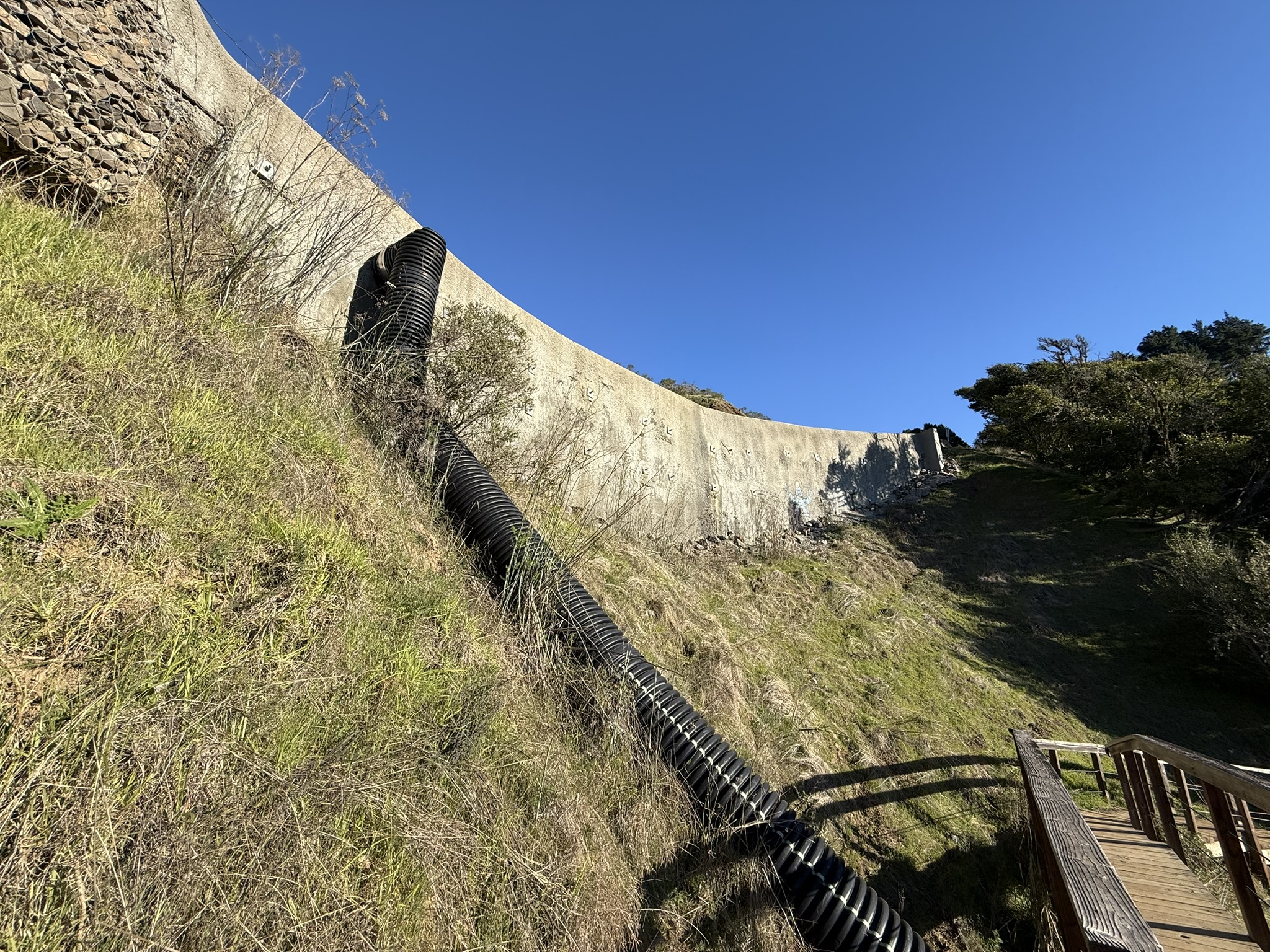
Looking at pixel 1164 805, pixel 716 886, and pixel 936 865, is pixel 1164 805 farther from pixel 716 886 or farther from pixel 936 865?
pixel 716 886

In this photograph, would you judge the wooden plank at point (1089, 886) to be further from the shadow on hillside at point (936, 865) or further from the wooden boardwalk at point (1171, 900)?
the shadow on hillside at point (936, 865)

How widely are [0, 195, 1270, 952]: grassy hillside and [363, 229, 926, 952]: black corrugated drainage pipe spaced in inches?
5.4

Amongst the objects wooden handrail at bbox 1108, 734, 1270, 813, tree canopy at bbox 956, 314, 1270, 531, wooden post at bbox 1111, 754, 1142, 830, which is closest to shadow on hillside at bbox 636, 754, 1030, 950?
wooden post at bbox 1111, 754, 1142, 830

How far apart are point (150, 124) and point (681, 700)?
14.7 feet

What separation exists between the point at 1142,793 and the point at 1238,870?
1.29 meters

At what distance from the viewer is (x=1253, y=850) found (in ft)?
9.71

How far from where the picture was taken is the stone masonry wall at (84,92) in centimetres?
225

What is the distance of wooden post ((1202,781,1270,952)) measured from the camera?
1894 millimetres

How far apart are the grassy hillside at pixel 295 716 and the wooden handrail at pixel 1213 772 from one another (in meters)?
1.36

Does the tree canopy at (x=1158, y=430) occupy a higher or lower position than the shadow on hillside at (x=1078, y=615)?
higher

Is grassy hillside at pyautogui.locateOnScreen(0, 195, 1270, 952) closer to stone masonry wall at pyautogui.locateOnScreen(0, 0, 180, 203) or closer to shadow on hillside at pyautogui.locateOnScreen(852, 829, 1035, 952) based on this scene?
shadow on hillside at pyautogui.locateOnScreen(852, 829, 1035, 952)

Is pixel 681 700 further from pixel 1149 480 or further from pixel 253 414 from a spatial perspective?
pixel 1149 480

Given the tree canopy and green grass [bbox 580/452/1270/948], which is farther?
the tree canopy

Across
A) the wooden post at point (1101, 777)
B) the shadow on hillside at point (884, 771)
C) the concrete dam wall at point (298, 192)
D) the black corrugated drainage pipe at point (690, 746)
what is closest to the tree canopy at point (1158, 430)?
the concrete dam wall at point (298, 192)
